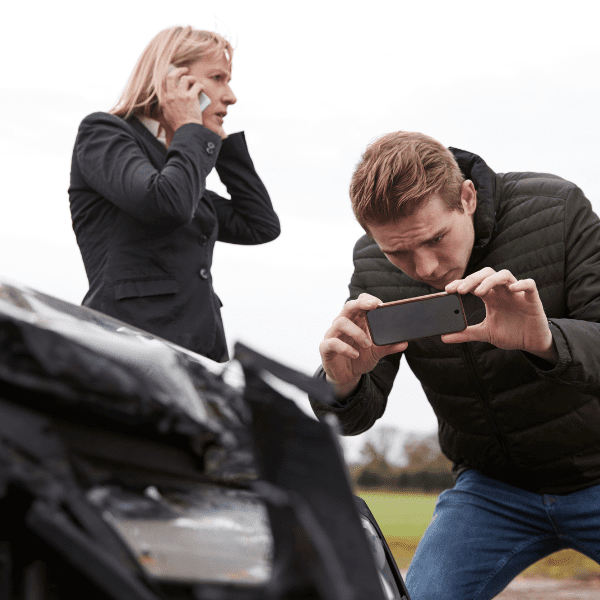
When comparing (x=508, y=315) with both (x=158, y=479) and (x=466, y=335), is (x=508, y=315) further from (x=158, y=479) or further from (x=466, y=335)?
(x=158, y=479)

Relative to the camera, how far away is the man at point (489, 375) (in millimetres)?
1944

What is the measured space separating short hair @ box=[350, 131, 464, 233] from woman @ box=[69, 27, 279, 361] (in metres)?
0.46

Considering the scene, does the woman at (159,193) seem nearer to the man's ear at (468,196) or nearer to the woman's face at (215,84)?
the woman's face at (215,84)

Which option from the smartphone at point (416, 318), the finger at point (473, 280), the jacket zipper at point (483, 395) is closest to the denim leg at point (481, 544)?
the jacket zipper at point (483, 395)

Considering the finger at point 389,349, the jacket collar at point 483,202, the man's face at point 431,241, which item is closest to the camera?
the finger at point 389,349

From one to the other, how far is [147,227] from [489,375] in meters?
1.09

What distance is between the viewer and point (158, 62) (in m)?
2.01

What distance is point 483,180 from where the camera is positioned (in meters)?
2.10

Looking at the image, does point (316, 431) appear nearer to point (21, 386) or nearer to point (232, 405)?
point (232, 405)

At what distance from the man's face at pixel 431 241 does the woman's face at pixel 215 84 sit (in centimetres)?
62

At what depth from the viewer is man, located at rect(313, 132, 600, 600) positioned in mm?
1944

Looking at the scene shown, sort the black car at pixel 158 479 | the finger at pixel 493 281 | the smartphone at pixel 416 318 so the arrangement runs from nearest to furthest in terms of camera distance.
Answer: the black car at pixel 158 479 < the finger at pixel 493 281 < the smartphone at pixel 416 318

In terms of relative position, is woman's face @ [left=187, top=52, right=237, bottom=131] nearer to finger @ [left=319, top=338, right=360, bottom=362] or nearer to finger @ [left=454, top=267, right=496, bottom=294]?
finger @ [left=319, top=338, right=360, bottom=362]

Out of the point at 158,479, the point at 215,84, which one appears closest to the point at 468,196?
A: the point at 215,84
